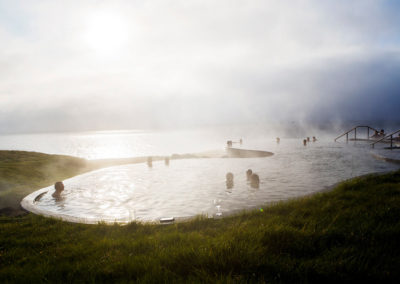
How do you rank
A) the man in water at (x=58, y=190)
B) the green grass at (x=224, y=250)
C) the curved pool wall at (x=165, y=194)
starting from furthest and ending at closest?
the man in water at (x=58, y=190) < the curved pool wall at (x=165, y=194) < the green grass at (x=224, y=250)

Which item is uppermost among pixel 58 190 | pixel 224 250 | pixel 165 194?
pixel 224 250

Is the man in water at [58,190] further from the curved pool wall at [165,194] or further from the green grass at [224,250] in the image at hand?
the green grass at [224,250]

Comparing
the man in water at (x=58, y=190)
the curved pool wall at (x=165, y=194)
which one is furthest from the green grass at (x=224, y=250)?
the man in water at (x=58, y=190)

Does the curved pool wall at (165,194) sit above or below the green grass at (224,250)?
below

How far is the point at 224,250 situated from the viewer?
4.45m

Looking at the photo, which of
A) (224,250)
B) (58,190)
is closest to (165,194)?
(58,190)

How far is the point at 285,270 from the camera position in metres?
3.89

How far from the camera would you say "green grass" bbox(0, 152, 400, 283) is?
385 cm

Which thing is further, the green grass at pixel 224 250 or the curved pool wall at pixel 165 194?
the curved pool wall at pixel 165 194

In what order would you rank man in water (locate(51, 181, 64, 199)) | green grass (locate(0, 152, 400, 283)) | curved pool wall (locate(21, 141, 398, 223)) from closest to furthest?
green grass (locate(0, 152, 400, 283)) < curved pool wall (locate(21, 141, 398, 223)) < man in water (locate(51, 181, 64, 199))

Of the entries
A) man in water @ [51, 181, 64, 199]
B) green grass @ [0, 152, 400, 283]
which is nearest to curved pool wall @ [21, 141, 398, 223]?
man in water @ [51, 181, 64, 199]

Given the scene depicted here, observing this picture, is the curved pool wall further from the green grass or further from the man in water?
the green grass

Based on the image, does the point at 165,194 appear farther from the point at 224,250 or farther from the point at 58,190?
the point at 224,250

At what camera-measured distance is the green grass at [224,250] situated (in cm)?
385
